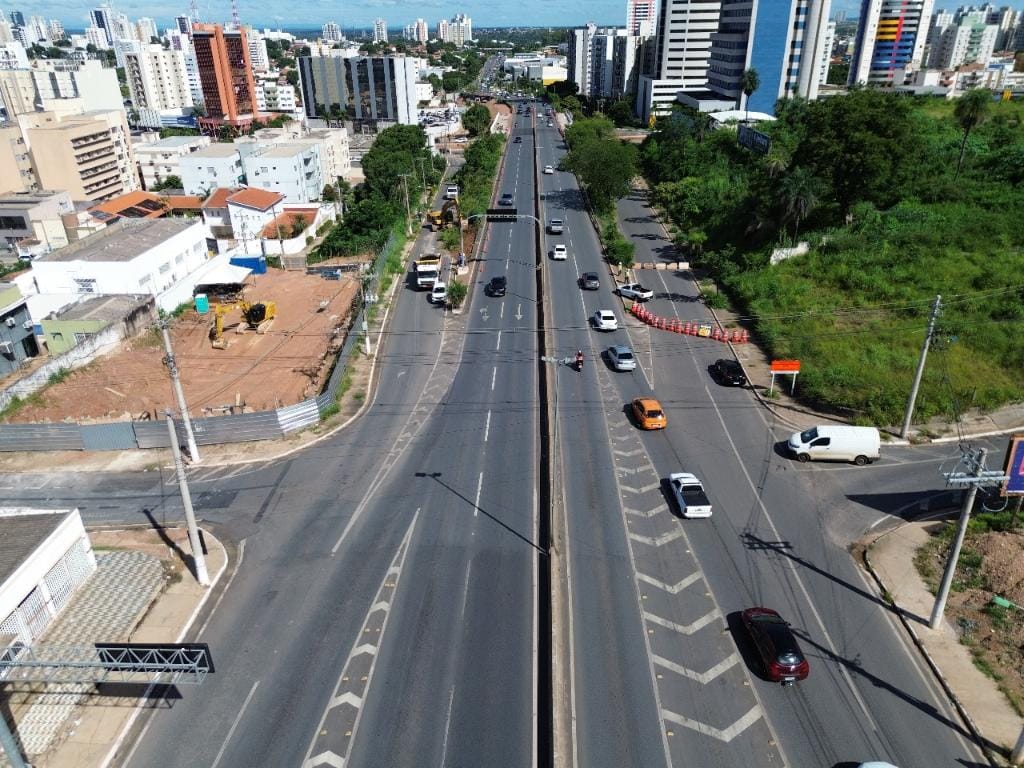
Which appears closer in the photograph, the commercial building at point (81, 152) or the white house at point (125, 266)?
the white house at point (125, 266)

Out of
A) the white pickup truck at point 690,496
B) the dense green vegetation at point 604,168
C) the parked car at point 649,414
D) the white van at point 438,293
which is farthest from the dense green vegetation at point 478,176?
the white pickup truck at point 690,496

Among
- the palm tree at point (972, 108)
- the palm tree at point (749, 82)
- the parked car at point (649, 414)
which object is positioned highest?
the palm tree at point (749, 82)

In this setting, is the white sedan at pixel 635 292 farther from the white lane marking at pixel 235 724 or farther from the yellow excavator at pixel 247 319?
the white lane marking at pixel 235 724

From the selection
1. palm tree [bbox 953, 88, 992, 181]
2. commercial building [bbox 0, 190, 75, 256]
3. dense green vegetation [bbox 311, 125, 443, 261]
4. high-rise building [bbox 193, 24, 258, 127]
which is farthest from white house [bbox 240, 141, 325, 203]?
high-rise building [bbox 193, 24, 258, 127]

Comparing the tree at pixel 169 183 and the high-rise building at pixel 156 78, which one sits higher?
the high-rise building at pixel 156 78

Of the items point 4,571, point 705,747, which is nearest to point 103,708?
point 4,571

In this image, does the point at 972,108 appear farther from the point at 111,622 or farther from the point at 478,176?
the point at 111,622

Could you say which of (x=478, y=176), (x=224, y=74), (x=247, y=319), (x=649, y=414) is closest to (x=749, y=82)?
(x=478, y=176)
